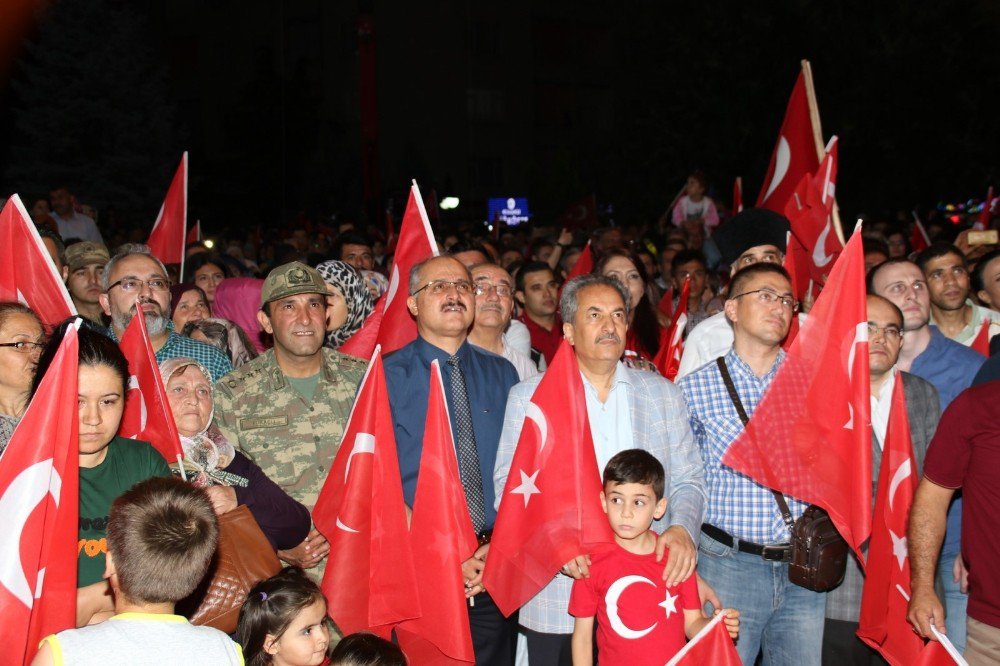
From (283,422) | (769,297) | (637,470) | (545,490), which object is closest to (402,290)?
(283,422)

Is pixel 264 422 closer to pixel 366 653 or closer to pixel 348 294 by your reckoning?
pixel 366 653

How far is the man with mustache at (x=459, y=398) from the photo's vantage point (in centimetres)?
497

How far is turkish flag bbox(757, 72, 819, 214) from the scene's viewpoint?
340 inches

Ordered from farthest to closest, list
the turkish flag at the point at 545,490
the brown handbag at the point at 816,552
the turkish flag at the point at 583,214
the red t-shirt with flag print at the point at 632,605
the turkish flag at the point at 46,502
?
the turkish flag at the point at 583,214 → the brown handbag at the point at 816,552 → the turkish flag at the point at 545,490 → the red t-shirt with flag print at the point at 632,605 → the turkish flag at the point at 46,502

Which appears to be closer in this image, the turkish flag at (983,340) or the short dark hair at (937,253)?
the turkish flag at (983,340)

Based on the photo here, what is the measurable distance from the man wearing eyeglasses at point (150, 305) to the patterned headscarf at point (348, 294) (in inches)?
→ 40.5

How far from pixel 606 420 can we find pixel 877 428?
142 centimetres

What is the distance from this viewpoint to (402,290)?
6363mm

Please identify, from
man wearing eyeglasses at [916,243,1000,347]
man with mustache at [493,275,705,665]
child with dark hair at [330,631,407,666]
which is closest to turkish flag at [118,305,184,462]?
child with dark hair at [330,631,407,666]

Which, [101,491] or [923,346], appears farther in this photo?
[923,346]

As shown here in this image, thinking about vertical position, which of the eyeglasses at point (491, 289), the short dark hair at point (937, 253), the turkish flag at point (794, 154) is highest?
the turkish flag at point (794, 154)

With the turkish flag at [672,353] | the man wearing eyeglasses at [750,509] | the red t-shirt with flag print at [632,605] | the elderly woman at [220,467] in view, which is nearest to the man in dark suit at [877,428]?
the man wearing eyeglasses at [750,509]

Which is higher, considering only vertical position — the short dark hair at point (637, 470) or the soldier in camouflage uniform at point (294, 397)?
the soldier in camouflage uniform at point (294, 397)

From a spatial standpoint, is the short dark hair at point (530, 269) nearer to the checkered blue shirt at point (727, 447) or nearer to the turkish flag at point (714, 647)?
the checkered blue shirt at point (727, 447)
